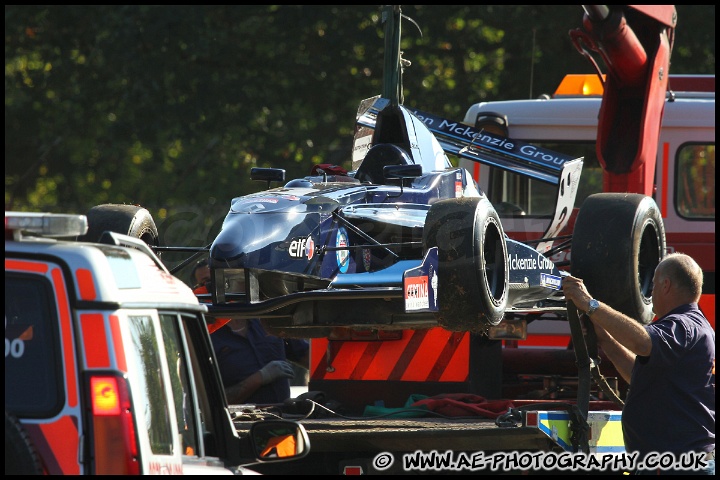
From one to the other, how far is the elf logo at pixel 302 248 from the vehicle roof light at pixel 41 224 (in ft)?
11.0

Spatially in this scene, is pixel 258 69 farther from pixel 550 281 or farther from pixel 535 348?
pixel 550 281

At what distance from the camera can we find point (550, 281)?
7066 mm

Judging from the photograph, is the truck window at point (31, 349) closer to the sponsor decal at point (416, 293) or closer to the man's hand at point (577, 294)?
the sponsor decal at point (416, 293)

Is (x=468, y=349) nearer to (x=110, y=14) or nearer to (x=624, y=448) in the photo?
(x=624, y=448)

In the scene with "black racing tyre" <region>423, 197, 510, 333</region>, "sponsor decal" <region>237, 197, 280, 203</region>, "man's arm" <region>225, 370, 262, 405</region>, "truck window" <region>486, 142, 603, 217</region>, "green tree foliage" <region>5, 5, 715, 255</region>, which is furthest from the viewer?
"green tree foliage" <region>5, 5, 715, 255</region>

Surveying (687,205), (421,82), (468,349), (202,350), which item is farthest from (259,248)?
(421,82)

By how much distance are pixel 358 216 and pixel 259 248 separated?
71 centimetres

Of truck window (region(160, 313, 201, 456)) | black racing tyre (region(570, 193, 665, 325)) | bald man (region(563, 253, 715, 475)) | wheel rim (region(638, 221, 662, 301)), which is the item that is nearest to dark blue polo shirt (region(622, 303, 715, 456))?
bald man (region(563, 253, 715, 475))

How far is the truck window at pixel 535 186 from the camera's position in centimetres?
1023

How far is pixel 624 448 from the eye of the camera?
580cm

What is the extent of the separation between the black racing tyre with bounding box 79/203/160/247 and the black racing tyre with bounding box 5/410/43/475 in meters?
4.18

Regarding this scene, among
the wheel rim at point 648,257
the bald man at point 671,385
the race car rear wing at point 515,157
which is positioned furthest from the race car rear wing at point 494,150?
the bald man at point 671,385

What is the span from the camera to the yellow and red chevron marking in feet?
23.5

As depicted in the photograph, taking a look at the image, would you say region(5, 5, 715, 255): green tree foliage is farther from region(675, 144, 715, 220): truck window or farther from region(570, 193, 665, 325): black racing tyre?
region(570, 193, 665, 325): black racing tyre
